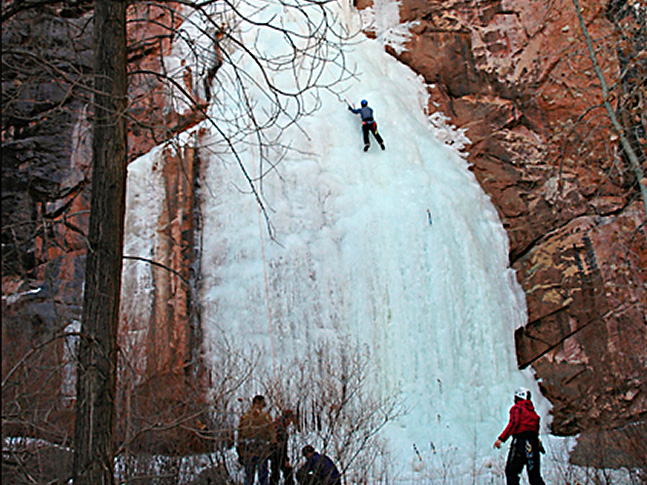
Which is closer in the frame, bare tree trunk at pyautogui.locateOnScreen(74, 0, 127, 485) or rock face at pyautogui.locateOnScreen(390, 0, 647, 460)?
bare tree trunk at pyautogui.locateOnScreen(74, 0, 127, 485)

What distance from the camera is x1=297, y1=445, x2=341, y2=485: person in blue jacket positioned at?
5.29m

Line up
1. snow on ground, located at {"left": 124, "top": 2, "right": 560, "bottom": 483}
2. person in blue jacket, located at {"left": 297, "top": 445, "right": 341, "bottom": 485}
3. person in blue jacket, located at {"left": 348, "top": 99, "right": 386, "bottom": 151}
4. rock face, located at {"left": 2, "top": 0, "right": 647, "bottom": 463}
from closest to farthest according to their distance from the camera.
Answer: person in blue jacket, located at {"left": 297, "top": 445, "right": 341, "bottom": 485}
snow on ground, located at {"left": 124, "top": 2, "right": 560, "bottom": 483}
rock face, located at {"left": 2, "top": 0, "right": 647, "bottom": 463}
person in blue jacket, located at {"left": 348, "top": 99, "right": 386, "bottom": 151}

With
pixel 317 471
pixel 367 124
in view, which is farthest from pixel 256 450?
pixel 367 124

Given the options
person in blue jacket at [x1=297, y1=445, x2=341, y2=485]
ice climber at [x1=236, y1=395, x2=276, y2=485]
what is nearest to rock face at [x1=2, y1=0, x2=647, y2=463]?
ice climber at [x1=236, y1=395, x2=276, y2=485]

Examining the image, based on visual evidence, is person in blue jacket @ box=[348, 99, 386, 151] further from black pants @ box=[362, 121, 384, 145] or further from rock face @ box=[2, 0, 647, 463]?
rock face @ box=[2, 0, 647, 463]

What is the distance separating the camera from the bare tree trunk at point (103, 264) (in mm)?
3518

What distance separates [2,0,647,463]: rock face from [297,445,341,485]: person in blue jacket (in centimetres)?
324

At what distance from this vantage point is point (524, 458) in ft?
20.7

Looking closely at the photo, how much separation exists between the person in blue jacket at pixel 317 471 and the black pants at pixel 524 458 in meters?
2.13

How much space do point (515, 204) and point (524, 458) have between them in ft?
22.1

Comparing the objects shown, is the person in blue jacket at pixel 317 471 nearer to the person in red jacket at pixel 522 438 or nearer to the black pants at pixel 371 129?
the person in red jacket at pixel 522 438

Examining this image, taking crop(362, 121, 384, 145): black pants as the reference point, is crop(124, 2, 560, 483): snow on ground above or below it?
below

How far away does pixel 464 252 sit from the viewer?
11109mm

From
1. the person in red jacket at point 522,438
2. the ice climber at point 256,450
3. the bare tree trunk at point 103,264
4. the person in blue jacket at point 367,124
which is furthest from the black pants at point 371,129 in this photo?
the bare tree trunk at point 103,264
